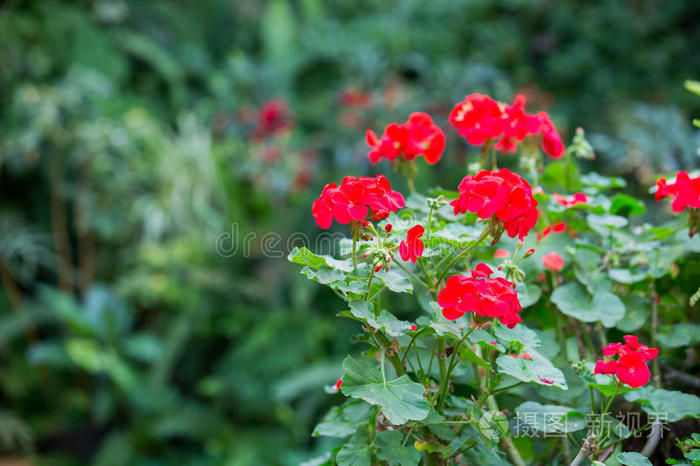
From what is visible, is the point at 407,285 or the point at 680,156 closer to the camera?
the point at 407,285

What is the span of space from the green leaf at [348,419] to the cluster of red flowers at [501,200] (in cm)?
25

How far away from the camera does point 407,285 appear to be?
0.54 m

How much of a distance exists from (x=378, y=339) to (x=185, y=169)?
7.49ft

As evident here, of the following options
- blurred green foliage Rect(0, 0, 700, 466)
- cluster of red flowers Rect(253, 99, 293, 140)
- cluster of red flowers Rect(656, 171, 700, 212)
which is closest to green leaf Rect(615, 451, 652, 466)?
cluster of red flowers Rect(656, 171, 700, 212)

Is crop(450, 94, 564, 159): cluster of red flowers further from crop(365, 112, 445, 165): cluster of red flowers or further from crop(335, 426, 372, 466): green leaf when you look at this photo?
crop(335, 426, 372, 466): green leaf

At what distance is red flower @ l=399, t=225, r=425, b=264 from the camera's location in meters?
0.55

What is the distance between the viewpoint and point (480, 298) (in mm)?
504

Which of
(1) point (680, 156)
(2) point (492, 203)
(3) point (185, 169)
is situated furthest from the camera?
(3) point (185, 169)

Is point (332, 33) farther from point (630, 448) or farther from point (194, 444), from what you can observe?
point (630, 448)

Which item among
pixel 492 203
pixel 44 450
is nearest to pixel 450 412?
pixel 492 203

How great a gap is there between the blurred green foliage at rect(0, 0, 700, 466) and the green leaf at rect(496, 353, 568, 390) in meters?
1.40

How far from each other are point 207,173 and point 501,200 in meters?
2.27

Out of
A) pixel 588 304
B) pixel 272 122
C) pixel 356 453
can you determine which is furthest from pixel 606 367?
pixel 272 122

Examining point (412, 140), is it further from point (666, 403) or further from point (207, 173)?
point (207, 173)
